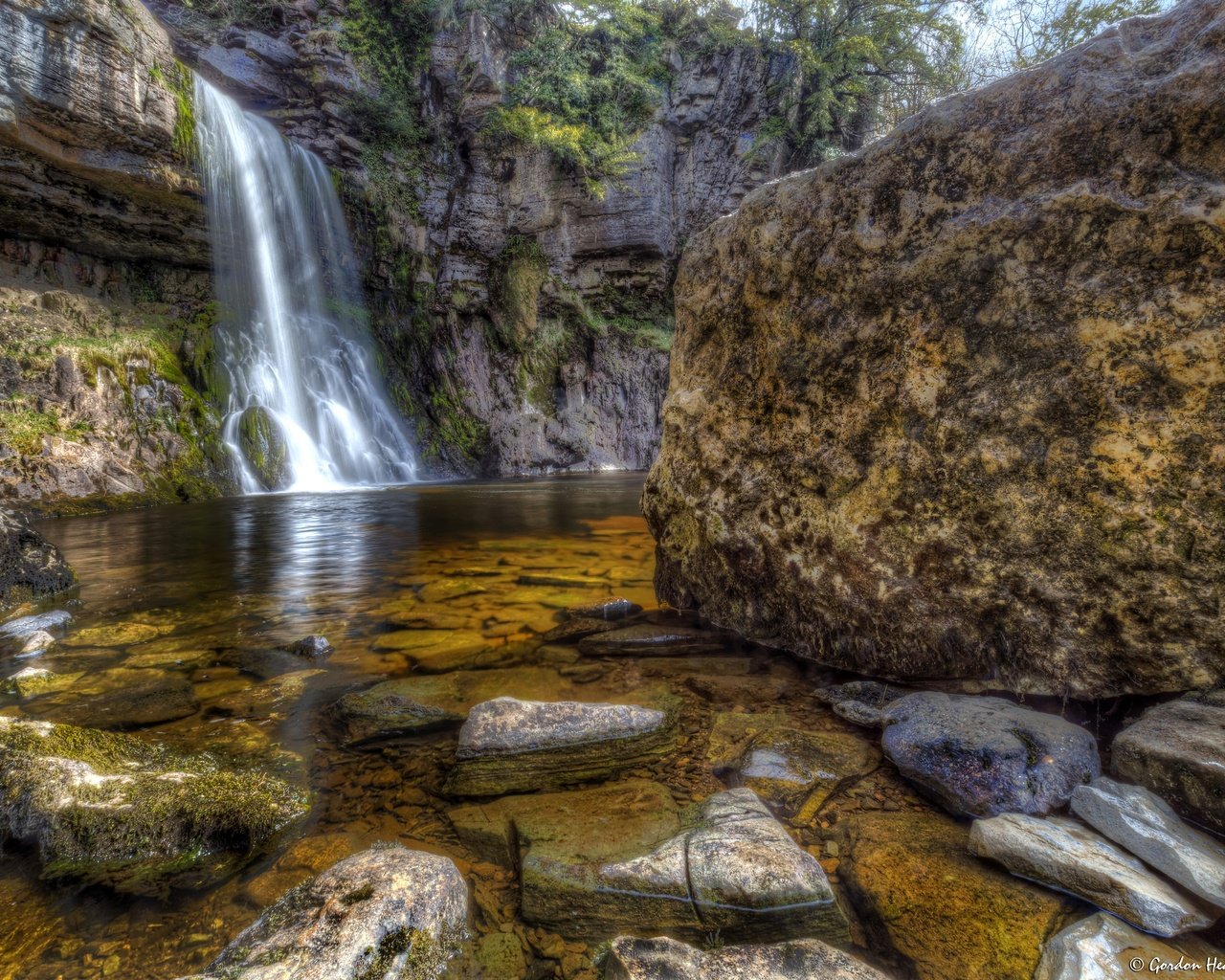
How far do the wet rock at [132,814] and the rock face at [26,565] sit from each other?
2.87m

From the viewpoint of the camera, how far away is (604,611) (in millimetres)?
3408

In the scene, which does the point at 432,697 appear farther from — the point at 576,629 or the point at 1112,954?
the point at 1112,954

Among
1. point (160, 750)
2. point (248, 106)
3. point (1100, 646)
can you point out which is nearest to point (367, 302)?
point (248, 106)

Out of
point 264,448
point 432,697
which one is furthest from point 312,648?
point 264,448

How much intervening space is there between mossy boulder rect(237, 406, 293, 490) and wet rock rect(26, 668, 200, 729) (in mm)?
10929

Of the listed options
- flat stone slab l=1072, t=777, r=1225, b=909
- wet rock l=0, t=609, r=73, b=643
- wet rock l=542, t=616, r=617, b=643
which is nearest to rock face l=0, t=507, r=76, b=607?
wet rock l=0, t=609, r=73, b=643

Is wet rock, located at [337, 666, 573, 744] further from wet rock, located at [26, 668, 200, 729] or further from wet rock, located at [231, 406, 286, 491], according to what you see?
wet rock, located at [231, 406, 286, 491]

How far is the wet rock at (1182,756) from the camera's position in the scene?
1.35 metres

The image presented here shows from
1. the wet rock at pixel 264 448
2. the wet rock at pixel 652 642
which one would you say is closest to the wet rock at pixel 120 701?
the wet rock at pixel 652 642

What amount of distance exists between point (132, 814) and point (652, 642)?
2.04m

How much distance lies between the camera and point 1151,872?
4.05 ft

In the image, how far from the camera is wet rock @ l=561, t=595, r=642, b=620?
3354mm

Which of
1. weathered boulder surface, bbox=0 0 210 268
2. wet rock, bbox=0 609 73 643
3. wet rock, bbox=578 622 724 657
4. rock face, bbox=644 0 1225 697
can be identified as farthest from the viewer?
weathered boulder surface, bbox=0 0 210 268

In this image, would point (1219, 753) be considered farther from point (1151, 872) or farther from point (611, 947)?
point (611, 947)
